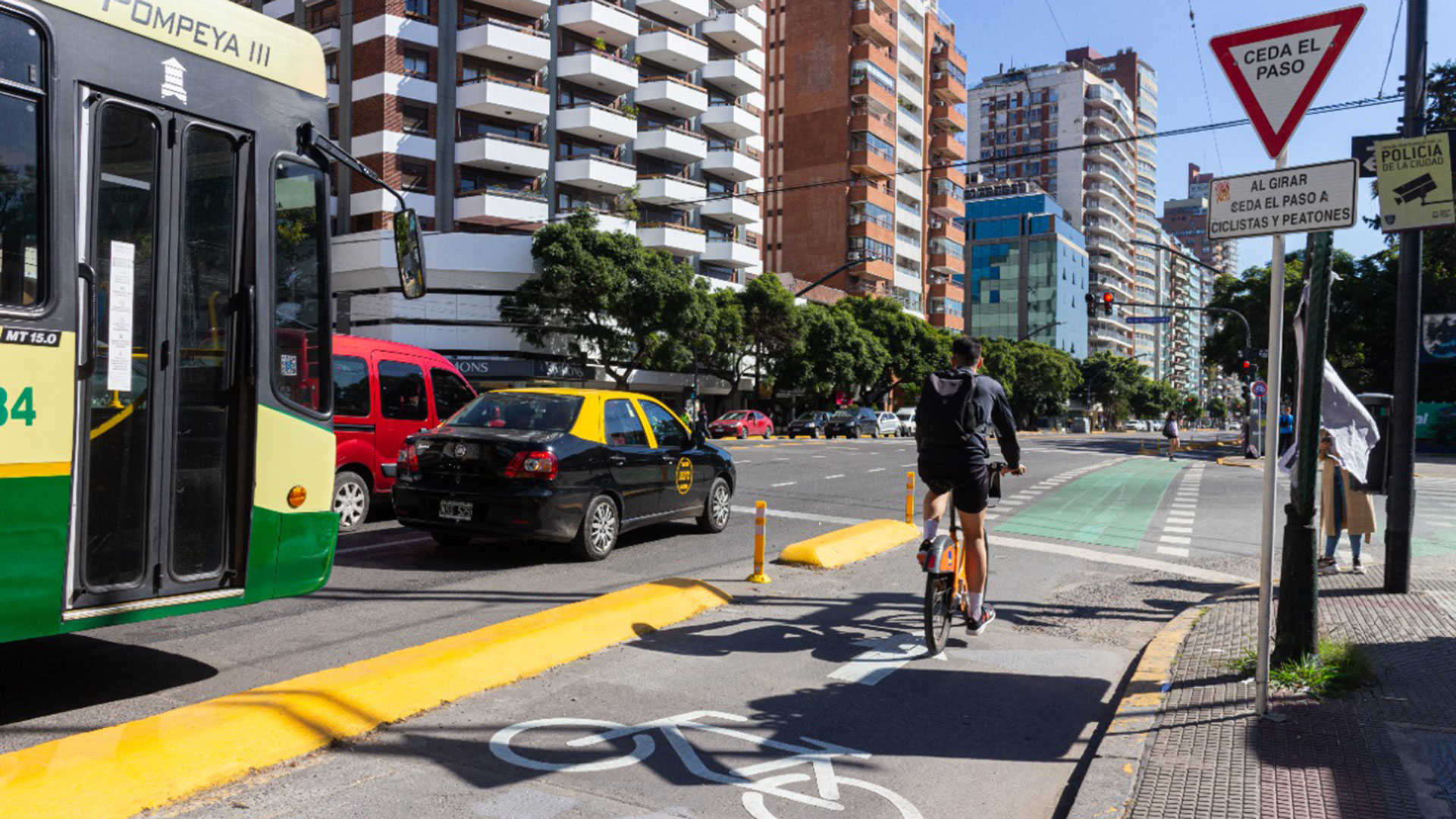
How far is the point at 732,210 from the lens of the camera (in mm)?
58750

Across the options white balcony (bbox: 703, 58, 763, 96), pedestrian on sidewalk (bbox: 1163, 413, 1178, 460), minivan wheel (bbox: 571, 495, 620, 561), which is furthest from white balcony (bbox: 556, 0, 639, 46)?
minivan wheel (bbox: 571, 495, 620, 561)

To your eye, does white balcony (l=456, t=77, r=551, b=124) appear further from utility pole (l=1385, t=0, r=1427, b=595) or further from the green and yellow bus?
the green and yellow bus

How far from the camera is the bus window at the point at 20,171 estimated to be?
162 inches

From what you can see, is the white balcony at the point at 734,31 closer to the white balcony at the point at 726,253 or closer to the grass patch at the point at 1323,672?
the white balcony at the point at 726,253

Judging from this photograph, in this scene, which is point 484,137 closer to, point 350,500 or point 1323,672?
point 350,500

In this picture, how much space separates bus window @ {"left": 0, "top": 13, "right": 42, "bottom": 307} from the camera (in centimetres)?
412

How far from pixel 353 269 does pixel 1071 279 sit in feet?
311

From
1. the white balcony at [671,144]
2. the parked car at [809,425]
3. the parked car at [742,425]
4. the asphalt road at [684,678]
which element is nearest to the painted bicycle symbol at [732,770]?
the asphalt road at [684,678]

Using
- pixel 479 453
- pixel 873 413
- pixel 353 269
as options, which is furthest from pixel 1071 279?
pixel 479 453

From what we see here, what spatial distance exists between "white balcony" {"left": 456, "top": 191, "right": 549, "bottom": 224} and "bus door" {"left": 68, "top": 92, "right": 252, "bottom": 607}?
39646mm

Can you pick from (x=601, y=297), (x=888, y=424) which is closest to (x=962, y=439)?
(x=601, y=297)

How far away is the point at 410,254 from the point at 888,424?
4880cm

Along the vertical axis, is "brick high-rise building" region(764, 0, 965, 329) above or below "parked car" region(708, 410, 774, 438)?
above

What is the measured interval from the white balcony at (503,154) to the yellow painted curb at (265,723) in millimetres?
40175
